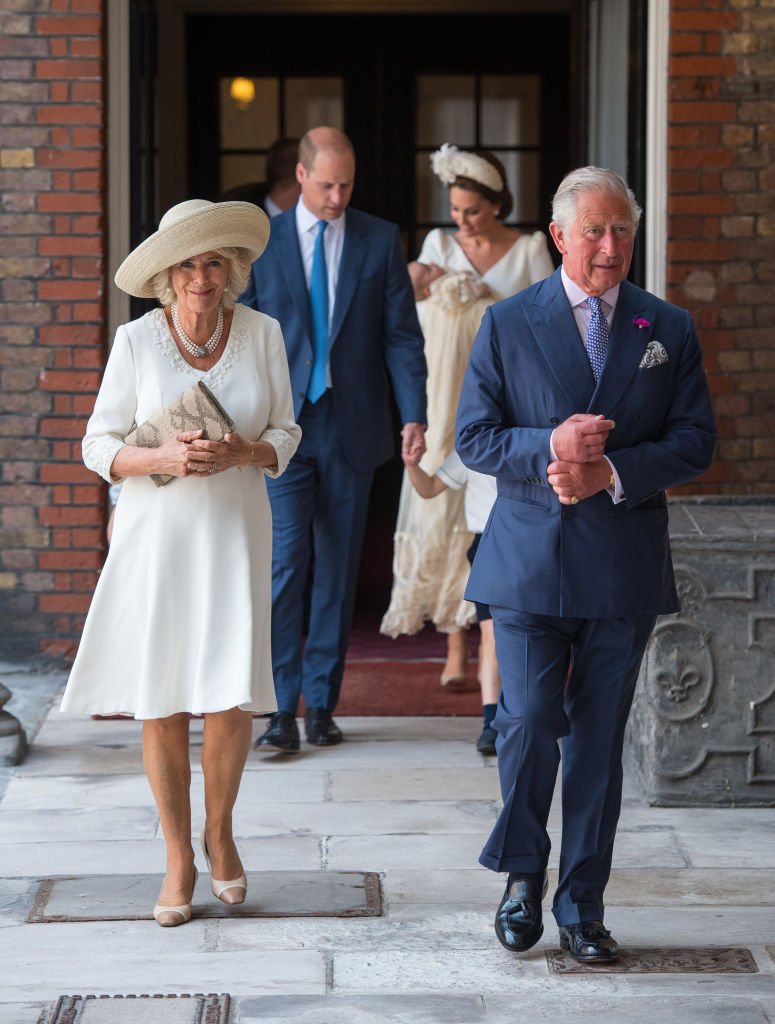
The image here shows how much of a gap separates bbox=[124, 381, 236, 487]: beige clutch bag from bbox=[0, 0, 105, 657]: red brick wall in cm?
256

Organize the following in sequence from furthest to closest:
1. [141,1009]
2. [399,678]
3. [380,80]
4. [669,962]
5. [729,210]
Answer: [380,80]
[399,678]
[729,210]
[669,962]
[141,1009]

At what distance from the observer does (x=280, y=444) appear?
Answer: 400 cm

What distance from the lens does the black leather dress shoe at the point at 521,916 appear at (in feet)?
12.2

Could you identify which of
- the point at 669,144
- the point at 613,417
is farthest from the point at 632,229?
the point at 669,144

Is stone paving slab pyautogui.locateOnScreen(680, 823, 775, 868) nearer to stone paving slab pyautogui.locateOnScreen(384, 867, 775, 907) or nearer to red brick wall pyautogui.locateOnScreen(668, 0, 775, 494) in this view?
stone paving slab pyautogui.locateOnScreen(384, 867, 775, 907)

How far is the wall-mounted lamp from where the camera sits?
8914 mm

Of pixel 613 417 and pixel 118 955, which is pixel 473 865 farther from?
pixel 613 417

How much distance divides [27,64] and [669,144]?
2.41 meters

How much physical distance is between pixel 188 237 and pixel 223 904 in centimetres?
159

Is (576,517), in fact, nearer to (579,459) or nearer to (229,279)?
(579,459)

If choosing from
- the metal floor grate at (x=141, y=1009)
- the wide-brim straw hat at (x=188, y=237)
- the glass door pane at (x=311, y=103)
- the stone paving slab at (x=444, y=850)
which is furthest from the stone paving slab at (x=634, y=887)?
the glass door pane at (x=311, y=103)

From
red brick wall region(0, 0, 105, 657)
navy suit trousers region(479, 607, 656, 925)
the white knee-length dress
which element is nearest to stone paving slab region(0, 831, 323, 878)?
the white knee-length dress

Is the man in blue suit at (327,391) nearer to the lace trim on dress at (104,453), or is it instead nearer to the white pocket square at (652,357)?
the lace trim on dress at (104,453)

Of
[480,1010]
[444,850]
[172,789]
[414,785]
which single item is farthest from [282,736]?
[480,1010]
